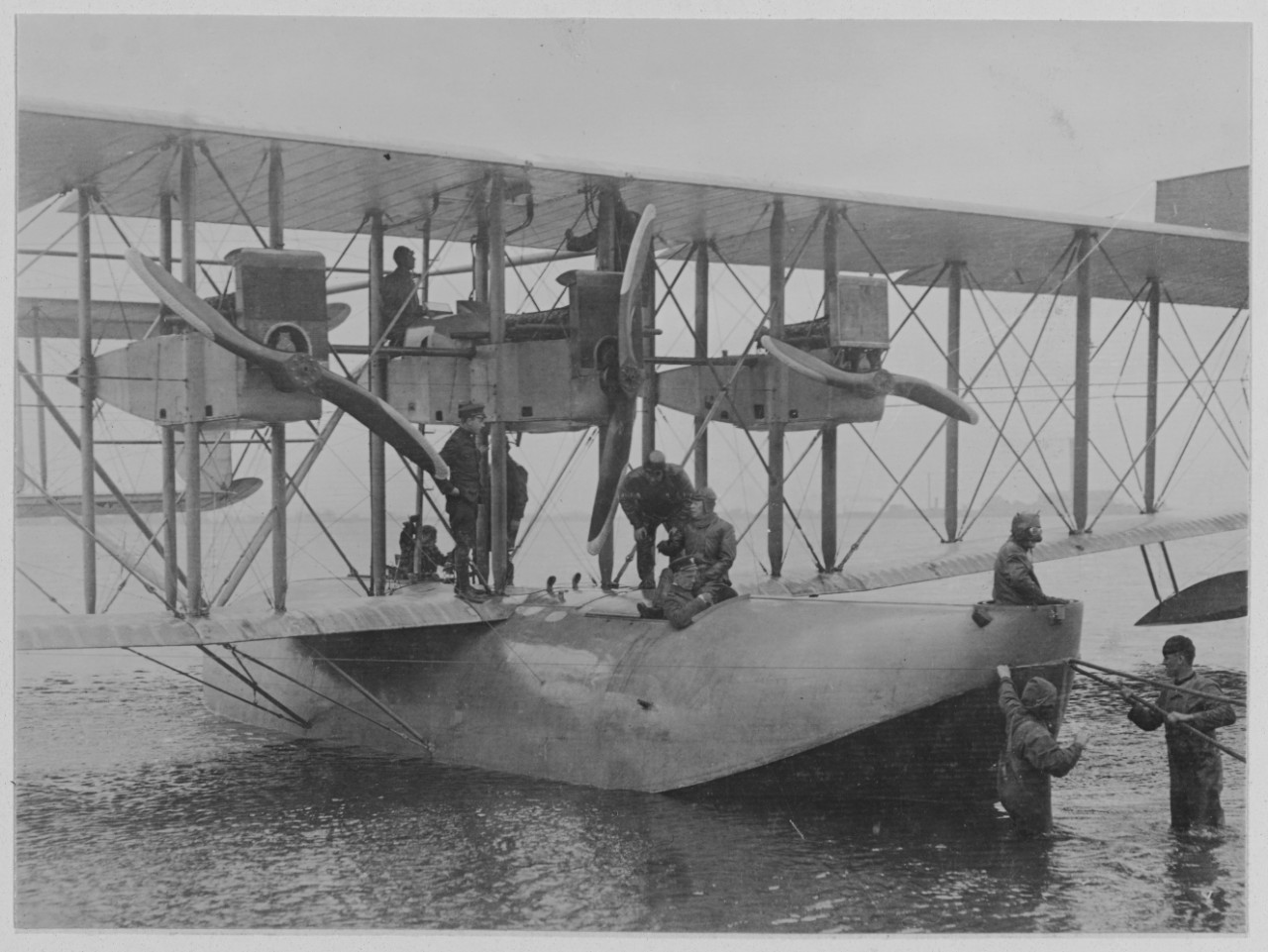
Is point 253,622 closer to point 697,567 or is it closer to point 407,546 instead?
point 697,567

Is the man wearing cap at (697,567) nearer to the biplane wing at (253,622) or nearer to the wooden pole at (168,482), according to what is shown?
the biplane wing at (253,622)

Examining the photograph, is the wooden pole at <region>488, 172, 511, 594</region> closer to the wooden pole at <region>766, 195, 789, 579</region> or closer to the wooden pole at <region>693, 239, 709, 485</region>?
the wooden pole at <region>766, 195, 789, 579</region>

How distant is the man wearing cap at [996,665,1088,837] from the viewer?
11.0 metres

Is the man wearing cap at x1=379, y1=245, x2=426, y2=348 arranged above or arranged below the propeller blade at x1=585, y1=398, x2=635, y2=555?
above

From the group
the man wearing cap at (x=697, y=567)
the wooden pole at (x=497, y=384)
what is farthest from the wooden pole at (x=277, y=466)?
the man wearing cap at (x=697, y=567)

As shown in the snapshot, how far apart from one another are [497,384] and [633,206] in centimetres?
299

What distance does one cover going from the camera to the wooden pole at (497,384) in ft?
50.4

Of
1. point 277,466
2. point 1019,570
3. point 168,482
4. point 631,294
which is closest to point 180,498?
point 168,482

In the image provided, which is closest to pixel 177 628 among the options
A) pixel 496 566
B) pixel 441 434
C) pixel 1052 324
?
pixel 496 566

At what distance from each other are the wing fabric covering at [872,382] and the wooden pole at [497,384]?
2.98 metres

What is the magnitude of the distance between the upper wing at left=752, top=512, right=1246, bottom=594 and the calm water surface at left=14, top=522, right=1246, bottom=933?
3.65m

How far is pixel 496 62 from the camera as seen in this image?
13.1 meters

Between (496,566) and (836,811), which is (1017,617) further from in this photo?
(496,566)

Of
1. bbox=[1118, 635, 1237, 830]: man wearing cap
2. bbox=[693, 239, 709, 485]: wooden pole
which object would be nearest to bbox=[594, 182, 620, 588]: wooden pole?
bbox=[693, 239, 709, 485]: wooden pole
